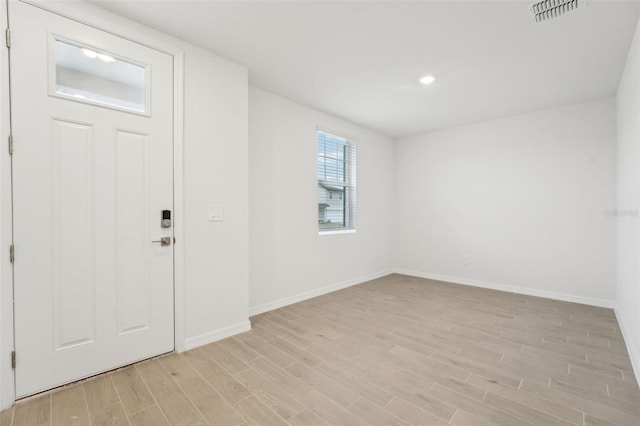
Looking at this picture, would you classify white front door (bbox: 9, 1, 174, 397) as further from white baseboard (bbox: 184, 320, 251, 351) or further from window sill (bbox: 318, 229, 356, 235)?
window sill (bbox: 318, 229, 356, 235)

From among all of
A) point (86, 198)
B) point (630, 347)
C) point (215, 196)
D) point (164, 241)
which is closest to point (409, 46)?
point (215, 196)

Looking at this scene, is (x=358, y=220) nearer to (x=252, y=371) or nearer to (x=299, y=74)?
(x=299, y=74)

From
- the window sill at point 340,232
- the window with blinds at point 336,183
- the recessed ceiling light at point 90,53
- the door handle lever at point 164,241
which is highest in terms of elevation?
→ the recessed ceiling light at point 90,53

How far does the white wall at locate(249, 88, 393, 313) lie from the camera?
133 inches

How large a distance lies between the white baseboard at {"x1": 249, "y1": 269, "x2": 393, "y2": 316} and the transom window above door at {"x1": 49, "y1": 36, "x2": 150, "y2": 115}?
7.78 feet

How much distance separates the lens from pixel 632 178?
2.37 metres

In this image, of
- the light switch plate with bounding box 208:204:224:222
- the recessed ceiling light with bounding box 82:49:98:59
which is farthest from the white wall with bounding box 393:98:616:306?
the recessed ceiling light with bounding box 82:49:98:59

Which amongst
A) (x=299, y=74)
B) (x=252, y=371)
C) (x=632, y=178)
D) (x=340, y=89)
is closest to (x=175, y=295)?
(x=252, y=371)

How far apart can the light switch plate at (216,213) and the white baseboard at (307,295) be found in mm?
1244

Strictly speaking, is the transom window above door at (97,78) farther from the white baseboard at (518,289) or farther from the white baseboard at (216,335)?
the white baseboard at (518,289)

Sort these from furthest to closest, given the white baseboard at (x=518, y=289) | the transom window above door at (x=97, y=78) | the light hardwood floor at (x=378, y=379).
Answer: the white baseboard at (x=518, y=289)
the transom window above door at (x=97, y=78)
the light hardwood floor at (x=378, y=379)

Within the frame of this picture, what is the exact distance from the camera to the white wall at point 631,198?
214 cm

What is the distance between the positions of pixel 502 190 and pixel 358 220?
228cm

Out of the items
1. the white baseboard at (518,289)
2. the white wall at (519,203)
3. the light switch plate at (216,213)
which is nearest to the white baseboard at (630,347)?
the white baseboard at (518,289)
